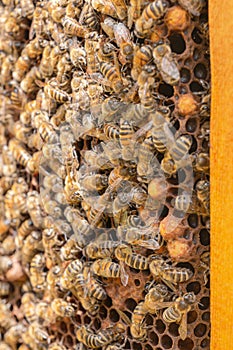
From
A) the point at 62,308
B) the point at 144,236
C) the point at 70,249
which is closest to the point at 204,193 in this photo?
the point at 144,236

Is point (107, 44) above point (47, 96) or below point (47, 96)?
above

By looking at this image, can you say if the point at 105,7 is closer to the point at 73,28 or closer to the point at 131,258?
the point at 73,28

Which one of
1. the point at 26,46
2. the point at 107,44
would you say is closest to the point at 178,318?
the point at 107,44

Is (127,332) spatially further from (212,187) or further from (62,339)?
(212,187)

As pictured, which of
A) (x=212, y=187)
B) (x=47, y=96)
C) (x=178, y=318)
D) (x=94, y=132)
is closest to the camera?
(x=212, y=187)

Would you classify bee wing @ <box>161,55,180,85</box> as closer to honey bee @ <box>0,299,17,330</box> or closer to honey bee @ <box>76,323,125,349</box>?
honey bee @ <box>76,323,125,349</box>

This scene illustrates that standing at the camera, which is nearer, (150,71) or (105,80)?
(150,71)

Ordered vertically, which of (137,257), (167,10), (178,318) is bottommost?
(178,318)
